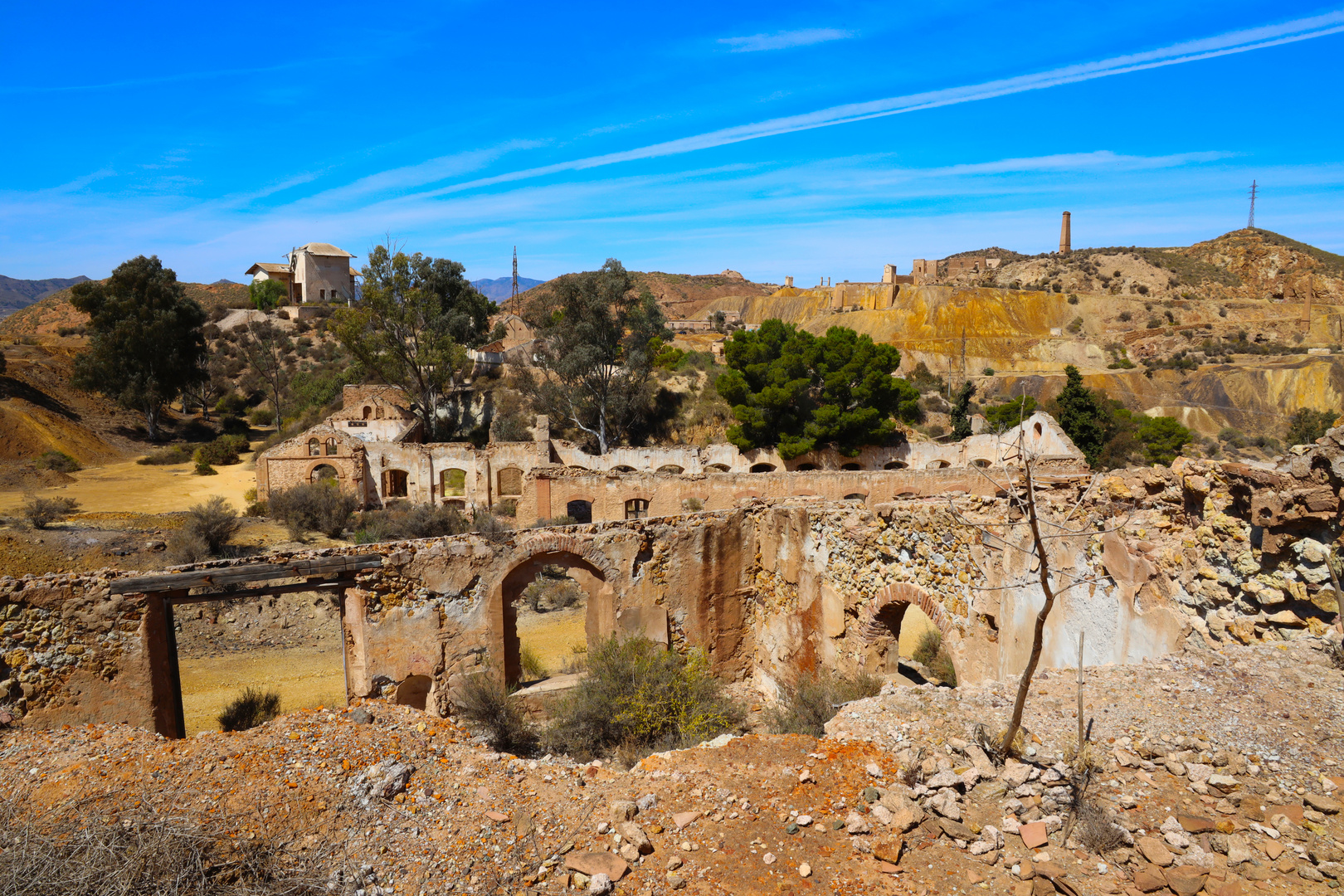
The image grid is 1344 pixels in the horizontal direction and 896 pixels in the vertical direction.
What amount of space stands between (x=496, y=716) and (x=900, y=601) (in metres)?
5.72

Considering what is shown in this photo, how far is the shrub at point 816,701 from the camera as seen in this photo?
29.3ft

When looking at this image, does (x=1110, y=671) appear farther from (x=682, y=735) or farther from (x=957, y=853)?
(x=682, y=735)

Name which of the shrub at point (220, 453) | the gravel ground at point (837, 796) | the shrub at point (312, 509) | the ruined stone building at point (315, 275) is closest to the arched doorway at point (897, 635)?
the gravel ground at point (837, 796)

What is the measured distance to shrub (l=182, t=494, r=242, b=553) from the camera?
18.4 m

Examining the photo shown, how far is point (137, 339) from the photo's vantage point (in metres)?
37.2

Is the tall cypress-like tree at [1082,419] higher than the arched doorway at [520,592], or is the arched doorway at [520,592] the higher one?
the tall cypress-like tree at [1082,419]

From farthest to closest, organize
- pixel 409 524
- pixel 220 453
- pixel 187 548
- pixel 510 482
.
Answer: pixel 220 453, pixel 510 482, pixel 409 524, pixel 187 548

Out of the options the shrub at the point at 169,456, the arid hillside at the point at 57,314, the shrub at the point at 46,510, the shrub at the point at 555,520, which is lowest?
the shrub at the point at 555,520

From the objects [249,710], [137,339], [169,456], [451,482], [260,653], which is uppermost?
[137,339]

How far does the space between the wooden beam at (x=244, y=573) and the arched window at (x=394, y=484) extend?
58.4ft

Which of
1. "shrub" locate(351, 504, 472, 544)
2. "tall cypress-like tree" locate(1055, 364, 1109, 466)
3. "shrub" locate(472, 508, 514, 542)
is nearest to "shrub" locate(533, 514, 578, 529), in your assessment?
"shrub" locate(472, 508, 514, 542)

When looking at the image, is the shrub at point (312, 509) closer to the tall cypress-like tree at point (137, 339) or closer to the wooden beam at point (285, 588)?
the wooden beam at point (285, 588)

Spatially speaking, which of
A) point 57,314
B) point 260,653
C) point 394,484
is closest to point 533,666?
point 260,653

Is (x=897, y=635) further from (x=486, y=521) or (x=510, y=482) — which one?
(x=510, y=482)
